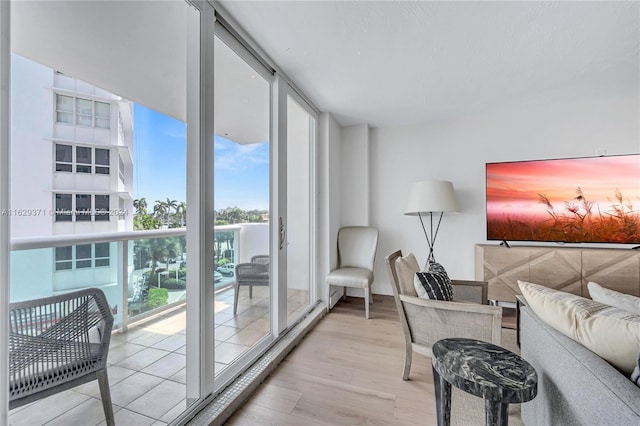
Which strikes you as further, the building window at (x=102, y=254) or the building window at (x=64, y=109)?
the building window at (x=102, y=254)

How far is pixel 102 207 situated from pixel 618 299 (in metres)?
2.24

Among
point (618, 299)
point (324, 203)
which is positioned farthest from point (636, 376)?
point (324, 203)

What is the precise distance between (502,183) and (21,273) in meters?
3.97

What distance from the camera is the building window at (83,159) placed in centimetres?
106

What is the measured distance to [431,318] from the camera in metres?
1.78

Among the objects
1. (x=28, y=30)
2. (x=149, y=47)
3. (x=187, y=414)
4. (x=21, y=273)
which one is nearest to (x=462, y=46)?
(x=149, y=47)

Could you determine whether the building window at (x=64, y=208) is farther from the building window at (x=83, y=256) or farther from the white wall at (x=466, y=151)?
the white wall at (x=466, y=151)

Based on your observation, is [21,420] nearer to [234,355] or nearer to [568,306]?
[234,355]

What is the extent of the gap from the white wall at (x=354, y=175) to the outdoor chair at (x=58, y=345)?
291 centimetres

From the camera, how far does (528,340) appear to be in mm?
1338

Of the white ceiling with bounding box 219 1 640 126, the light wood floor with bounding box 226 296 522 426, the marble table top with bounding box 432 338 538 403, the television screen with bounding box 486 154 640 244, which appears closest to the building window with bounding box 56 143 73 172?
the white ceiling with bounding box 219 1 640 126

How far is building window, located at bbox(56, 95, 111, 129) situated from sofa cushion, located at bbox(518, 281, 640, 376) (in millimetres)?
2007

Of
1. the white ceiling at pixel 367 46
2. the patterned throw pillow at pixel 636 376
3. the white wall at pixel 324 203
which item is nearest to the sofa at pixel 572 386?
the patterned throw pillow at pixel 636 376

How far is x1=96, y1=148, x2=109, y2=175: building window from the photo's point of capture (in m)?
1.11
